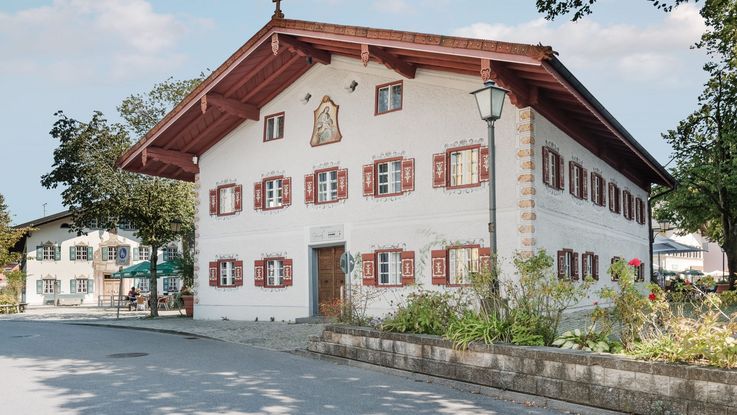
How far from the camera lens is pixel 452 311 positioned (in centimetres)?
1080

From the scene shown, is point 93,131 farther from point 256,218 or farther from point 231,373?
point 231,373

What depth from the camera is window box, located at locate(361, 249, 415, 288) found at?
1917 centimetres

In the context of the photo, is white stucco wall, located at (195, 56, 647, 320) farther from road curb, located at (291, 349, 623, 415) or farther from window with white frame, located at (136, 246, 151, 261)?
window with white frame, located at (136, 246, 151, 261)

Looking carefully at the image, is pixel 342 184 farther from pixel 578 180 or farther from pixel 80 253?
pixel 80 253

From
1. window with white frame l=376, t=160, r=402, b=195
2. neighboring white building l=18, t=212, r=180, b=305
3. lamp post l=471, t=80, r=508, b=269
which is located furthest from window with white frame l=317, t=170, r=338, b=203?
neighboring white building l=18, t=212, r=180, b=305

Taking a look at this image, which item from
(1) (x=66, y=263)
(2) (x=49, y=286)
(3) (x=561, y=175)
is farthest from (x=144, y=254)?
(3) (x=561, y=175)

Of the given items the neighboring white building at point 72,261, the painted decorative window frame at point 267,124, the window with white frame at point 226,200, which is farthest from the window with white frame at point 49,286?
the painted decorative window frame at point 267,124

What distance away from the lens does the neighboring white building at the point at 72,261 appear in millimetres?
49344

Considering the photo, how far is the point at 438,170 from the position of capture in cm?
1866

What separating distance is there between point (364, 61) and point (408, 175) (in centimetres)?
339

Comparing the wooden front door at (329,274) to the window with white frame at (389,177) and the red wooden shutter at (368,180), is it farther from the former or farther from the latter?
the window with white frame at (389,177)

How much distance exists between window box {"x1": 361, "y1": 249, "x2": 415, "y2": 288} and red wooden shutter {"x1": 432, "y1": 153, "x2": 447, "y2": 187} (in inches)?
76.9

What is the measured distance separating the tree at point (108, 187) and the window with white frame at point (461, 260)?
1181 cm

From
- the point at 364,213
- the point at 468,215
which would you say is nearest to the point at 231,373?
the point at 468,215
